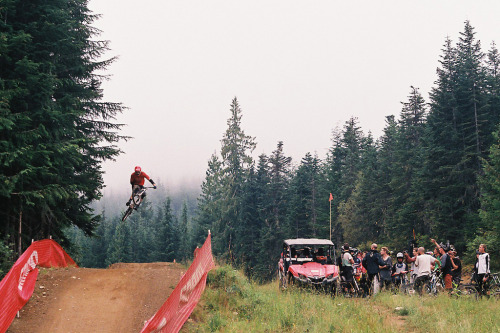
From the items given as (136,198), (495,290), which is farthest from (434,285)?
(136,198)

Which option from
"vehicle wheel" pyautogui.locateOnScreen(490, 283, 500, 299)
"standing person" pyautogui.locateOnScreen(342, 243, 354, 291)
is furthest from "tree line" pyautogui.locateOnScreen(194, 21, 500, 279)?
"vehicle wheel" pyautogui.locateOnScreen(490, 283, 500, 299)

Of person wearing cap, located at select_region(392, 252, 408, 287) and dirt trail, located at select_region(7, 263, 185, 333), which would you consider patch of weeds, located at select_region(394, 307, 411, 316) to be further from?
dirt trail, located at select_region(7, 263, 185, 333)

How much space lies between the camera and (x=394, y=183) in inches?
1794

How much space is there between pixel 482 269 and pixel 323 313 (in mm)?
6072

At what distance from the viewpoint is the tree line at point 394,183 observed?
108 feet

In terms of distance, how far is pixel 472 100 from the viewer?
3356cm

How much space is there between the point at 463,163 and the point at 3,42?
33911 millimetres

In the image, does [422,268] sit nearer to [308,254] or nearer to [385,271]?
[385,271]

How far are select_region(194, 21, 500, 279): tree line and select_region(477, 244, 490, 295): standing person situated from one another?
8260mm

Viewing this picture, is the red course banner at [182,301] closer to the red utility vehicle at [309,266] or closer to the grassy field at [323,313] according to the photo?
the grassy field at [323,313]

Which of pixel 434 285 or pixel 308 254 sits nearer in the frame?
pixel 434 285

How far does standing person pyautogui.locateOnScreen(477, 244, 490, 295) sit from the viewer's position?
12.0 m

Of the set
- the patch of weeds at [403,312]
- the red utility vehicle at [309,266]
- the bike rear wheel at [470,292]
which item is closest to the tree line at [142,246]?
the red utility vehicle at [309,266]

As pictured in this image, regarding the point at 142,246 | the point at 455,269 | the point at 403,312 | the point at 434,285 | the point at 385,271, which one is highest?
the point at 455,269
